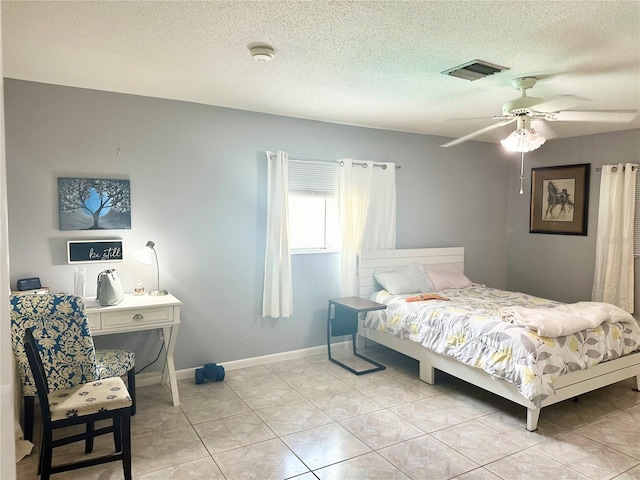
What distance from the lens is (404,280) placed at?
459cm

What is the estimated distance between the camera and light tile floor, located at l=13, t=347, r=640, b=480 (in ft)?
8.32

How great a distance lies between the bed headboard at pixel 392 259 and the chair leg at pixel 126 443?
275 cm

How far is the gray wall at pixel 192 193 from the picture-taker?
326cm

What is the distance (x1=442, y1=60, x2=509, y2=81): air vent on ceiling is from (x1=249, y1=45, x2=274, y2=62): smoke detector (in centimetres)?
115

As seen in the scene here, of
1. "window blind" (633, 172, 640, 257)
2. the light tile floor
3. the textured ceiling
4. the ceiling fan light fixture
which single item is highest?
the textured ceiling

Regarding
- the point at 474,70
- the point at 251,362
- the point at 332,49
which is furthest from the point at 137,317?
the point at 474,70

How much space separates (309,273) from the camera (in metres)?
4.48

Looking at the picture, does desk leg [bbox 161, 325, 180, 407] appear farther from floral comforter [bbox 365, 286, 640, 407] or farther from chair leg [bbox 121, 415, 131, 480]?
floral comforter [bbox 365, 286, 640, 407]

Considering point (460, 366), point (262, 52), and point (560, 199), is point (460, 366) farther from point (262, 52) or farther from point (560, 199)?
point (560, 199)

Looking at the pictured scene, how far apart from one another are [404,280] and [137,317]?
2.58 m

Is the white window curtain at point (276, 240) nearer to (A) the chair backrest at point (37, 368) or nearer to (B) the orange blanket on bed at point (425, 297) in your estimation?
(B) the orange blanket on bed at point (425, 297)

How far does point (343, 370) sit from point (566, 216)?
10.6 feet

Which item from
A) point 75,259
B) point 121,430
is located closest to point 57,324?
point 121,430

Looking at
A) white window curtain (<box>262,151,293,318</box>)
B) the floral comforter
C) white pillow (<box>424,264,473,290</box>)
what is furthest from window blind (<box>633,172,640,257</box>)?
white window curtain (<box>262,151,293,318</box>)
